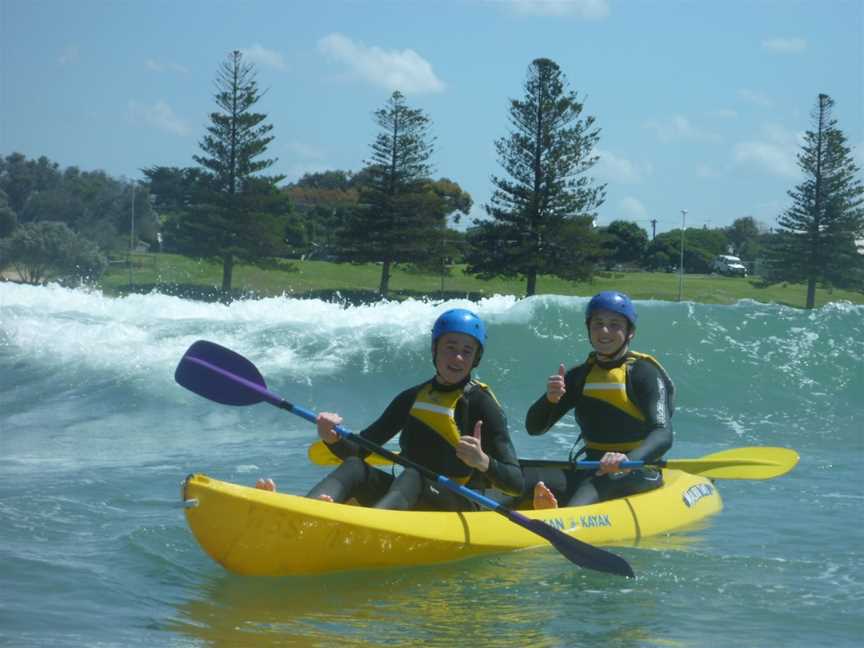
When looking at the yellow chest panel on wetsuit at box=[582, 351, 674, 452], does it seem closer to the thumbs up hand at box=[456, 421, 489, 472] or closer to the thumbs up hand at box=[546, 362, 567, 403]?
the thumbs up hand at box=[546, 362, 567, 403]

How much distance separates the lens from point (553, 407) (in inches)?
231

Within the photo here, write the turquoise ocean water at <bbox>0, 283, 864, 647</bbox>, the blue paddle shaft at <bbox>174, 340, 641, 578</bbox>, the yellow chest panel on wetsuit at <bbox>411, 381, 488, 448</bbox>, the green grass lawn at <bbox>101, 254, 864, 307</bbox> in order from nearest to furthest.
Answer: the turquoise ocean water at <bbox>0, 283, 864, 647</bbox>, the blue paddle shaft at <bbox>174, 340, 641, 578</bbox>, the yellow chest panel on wetsuit at <bbox>411, 381, 488, 448</bbox>, the green grass lawn at <bbox>101, 254, 864, 307</bbox>

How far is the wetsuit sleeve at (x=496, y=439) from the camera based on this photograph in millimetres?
4949

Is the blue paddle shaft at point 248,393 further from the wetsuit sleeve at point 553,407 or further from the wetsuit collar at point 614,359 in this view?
the wetsuit collar at point 614,359

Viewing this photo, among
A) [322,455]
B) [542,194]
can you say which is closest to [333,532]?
[322,455]

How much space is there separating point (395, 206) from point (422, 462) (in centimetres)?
2979

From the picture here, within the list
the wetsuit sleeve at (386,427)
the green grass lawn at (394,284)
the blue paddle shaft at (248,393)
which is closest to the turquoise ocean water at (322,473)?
the blue paddle shaft at (248,393)

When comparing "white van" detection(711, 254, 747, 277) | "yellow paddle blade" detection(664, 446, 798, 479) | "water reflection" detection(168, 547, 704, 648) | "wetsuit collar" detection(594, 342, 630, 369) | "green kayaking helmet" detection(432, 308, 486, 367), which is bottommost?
"water reflection" detection(168, 547, 704, 648)

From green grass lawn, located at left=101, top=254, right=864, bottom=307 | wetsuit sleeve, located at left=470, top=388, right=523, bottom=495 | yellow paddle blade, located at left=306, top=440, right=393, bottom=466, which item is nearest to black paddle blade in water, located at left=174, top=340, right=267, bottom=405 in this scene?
yellow paddle blade, located at left=306, top=440, right=393, bottom=466

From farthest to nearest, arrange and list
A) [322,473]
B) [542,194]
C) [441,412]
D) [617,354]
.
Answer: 1. [542,194]
2. [322,473]
3. [617,354]
4. [441,412]

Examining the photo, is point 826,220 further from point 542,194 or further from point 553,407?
point 553,407

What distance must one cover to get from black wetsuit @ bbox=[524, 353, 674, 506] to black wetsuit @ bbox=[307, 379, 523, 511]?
0.67 m

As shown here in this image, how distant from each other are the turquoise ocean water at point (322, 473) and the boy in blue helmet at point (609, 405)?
44cm

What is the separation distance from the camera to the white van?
133 ft
